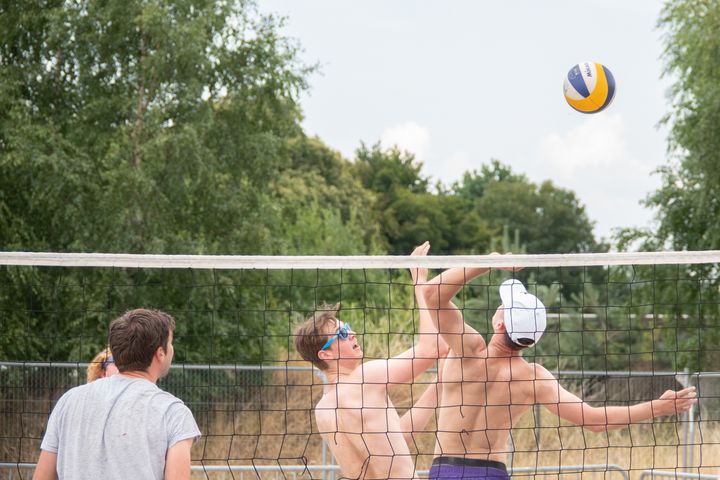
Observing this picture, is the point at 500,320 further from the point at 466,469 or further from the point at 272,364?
the point at 272,364

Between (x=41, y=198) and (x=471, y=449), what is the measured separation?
1164 centimetres

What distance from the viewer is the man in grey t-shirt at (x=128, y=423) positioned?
3.21 m

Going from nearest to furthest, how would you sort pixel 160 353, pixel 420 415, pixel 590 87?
pixel 160 353 → pixel 420 415 → pixel 590 87

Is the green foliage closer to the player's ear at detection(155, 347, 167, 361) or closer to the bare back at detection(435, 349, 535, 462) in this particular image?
the bare back at detection(435, 349, 535, 462)

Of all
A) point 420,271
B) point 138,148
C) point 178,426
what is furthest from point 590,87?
point 138,148

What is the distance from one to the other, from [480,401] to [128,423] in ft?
5.70

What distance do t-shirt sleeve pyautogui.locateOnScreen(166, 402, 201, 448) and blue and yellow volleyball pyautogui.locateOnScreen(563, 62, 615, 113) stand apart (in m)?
5.07

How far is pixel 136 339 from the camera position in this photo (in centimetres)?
329

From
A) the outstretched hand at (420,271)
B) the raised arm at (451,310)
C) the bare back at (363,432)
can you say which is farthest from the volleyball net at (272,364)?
the raised arm at (451,310)

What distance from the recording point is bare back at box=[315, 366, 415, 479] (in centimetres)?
426

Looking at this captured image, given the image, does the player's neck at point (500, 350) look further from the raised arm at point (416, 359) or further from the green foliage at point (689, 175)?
the green foliage at point (689, 175)

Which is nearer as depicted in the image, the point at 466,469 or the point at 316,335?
the point at 466,469

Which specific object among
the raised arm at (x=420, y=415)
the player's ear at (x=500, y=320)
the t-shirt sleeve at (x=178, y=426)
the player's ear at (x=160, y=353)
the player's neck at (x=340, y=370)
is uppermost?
the player's ear at (x=160, y=353)

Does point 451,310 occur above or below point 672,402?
above
